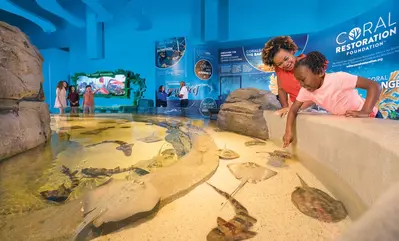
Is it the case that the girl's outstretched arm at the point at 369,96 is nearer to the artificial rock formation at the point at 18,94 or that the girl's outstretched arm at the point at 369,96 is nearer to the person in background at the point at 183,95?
the artificial rock formation at the point at 18,94

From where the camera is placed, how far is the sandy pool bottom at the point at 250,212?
3.73 ft

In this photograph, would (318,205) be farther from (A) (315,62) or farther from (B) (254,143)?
(B) (254,143)

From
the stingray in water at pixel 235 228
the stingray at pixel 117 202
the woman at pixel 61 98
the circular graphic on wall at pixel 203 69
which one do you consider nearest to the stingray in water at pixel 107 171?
the stingray at pixel 117 202

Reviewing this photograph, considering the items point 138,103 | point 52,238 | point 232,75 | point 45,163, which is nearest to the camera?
point 52,238

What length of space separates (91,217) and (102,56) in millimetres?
12685

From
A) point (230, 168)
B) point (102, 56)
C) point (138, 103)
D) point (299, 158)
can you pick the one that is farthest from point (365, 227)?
point (102, 56)

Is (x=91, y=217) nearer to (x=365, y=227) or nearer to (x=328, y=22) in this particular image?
(x=365, y=227)

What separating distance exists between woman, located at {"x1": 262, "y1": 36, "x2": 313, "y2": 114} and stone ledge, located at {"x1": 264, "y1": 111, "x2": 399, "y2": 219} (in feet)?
2.70

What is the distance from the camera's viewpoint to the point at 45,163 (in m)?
2.38

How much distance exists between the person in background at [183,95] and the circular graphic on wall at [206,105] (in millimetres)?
753

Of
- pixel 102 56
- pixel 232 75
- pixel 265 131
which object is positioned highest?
pixel 102 56

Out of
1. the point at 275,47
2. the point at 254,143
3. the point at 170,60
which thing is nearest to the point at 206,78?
the point at 170,60

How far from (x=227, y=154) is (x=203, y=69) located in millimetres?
7971

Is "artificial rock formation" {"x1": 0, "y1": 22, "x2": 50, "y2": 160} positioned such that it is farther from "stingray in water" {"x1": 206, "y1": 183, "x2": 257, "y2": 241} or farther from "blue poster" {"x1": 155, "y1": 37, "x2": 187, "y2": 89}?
"blue poster" {"x1": 155, "y1": 37, "x2": 187, "y2": 89}
